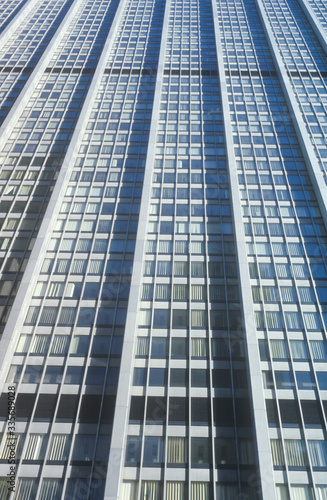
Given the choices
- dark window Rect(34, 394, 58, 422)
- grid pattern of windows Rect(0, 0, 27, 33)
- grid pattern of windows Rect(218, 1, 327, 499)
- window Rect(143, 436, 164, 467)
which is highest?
grid pattern of windows Rect(0, 0, 27, 33)

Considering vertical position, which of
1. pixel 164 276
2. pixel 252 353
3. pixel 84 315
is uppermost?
pixel 164 276

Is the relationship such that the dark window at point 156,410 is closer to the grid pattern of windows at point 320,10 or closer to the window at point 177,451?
the window at point 177,451

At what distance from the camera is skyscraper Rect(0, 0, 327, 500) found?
24.3 meters

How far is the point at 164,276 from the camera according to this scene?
111 ft

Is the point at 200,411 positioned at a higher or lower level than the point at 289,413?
higher

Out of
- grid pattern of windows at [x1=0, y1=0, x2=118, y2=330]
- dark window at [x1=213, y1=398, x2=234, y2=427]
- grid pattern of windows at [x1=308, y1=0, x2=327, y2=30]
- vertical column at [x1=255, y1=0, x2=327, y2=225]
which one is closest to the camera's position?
dark window at [x1=213, y1=398, x2=234, y2=427]

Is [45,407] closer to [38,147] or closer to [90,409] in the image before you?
[90,409]

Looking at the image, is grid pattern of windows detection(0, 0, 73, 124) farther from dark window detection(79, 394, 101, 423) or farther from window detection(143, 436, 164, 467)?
window detection(143, 436, 164, 467)

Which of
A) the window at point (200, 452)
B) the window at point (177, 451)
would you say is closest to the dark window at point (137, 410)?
the window at point (177, 451)

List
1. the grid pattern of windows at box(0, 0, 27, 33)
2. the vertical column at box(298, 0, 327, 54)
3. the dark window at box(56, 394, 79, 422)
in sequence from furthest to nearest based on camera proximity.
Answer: the grid pattern of windows at box(0, 0, 27, 33) < the vertical column at box(298, 0, 327, 54) < the dark window at box(56, 394, 79, 422)

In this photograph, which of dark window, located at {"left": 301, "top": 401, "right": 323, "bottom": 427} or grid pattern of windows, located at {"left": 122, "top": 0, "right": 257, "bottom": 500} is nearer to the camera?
grid pattern of windows, located at {"left": 122, "top": 0, "right": 257, "bottom": 500}

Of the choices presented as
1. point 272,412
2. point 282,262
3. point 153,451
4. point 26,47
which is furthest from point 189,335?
point 26,47

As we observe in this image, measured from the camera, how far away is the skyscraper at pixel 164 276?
24344 millimetres

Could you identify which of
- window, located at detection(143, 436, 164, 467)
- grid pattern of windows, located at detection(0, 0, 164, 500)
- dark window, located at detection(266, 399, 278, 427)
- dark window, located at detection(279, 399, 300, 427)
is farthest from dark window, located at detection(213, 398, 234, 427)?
grid pattern of windows, located at detection(0, 0, 164, 500)
